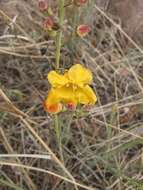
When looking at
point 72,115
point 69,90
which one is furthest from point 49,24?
point 72,115

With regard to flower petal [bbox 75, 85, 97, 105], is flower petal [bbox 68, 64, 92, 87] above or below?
above

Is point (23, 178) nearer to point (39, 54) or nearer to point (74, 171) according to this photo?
point (74, 171)

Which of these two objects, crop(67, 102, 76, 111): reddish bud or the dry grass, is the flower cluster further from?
the dry grass

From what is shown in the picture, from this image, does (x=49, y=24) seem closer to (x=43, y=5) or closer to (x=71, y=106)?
(x=43, y=5)

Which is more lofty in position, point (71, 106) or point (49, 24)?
point (49, 24)

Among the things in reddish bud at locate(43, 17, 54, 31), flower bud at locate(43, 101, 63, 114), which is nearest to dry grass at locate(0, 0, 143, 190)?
flower bud at locate(43, 101, 63, 114)

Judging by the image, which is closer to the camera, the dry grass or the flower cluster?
the flower cluster
